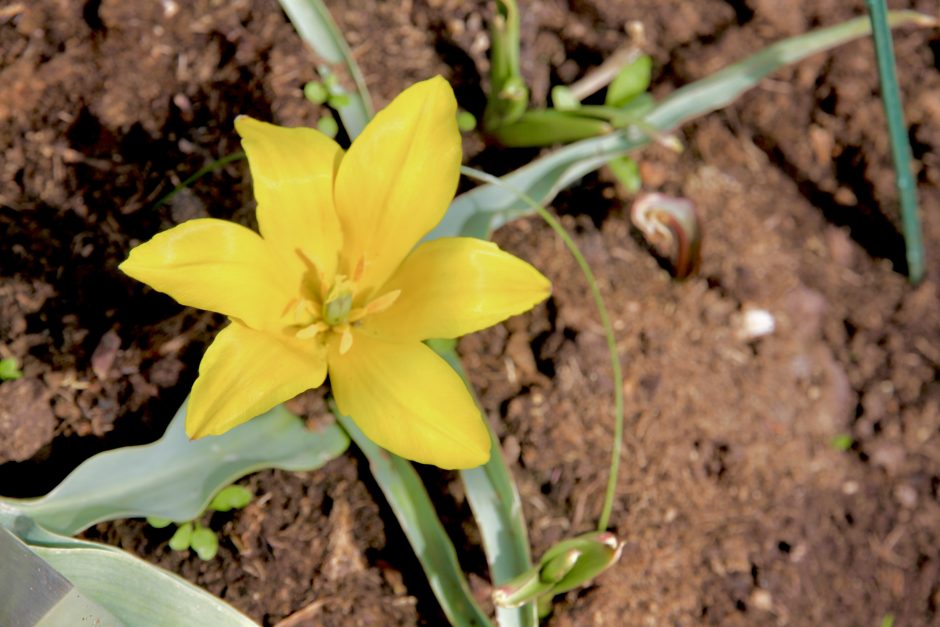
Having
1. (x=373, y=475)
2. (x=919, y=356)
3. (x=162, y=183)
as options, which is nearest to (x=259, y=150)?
(x=162, y=183)

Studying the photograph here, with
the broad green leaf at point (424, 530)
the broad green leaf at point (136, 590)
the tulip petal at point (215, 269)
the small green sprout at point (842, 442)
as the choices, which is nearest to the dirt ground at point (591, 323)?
the small green sprout at point (842, 442)

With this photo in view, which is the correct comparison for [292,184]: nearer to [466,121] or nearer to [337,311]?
[337,311]

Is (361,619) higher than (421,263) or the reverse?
the reverse

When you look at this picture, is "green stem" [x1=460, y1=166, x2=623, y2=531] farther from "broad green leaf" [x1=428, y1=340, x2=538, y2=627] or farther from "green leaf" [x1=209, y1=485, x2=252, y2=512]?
"green leaf" [x1=209, y1=485, x2=252, y2=512]

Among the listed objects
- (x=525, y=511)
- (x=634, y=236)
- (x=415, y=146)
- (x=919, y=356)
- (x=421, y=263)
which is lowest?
(x=919, y=356)

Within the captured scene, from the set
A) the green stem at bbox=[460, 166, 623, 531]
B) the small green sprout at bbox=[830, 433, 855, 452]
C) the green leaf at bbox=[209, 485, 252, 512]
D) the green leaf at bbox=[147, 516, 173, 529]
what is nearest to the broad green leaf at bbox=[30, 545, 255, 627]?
the green leaf at bbox=[147, 516, 173, 529]

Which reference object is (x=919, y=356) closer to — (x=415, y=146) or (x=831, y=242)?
(x=831, y=242)

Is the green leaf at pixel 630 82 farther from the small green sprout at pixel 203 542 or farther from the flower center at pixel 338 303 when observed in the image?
the small green sprout at pixel 203 542
